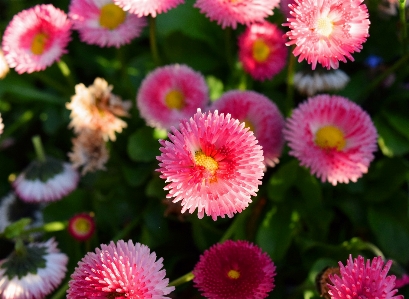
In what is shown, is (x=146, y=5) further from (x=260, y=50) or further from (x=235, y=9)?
(x=260, y=50)

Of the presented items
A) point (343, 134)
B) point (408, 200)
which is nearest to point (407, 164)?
point (408, 200)

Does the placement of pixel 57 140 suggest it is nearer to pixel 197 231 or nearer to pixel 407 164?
pixel 197 231

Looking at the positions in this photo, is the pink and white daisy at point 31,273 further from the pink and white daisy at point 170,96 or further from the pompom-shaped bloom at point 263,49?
the pompom-shaped bloom at point 263,49

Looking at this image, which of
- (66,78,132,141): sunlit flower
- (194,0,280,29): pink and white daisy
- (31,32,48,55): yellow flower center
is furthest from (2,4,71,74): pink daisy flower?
(194,0,280,29): pink and white daisy

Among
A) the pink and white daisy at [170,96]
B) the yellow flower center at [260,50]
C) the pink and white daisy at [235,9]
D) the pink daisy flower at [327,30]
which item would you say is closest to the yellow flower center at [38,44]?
the pink and white daisy at [170,96]

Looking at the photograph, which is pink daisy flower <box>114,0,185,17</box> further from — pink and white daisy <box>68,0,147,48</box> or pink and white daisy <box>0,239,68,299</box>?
pink and white daisy <box>0,239,68,299</box>

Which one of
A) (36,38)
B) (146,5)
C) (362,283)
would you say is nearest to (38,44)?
(36,38)
